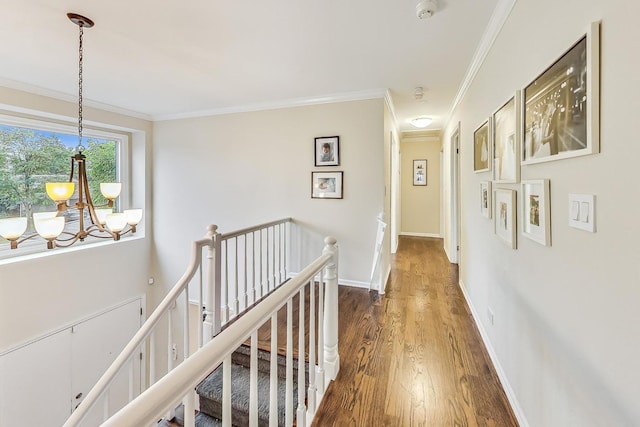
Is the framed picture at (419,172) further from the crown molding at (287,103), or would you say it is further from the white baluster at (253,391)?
the white baluster at (253,391)

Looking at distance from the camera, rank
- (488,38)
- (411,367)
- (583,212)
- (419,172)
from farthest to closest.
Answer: (419,172), (488,38), (411,367), (583,212)

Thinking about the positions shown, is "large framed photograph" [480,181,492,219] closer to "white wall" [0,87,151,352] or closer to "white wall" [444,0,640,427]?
"white wall" [444,0,640,427]

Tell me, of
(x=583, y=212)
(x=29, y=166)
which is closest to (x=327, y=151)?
(x=583, y=212)

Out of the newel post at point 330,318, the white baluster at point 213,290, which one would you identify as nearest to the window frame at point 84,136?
the white baluster at point 213,290

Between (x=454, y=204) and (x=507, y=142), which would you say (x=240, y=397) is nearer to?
(x=507, y=142)

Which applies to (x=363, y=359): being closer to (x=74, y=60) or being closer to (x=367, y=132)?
(x=367, y=132)

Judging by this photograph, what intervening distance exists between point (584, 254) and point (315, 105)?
3161 mm

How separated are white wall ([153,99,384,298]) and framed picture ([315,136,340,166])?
2.9 inches

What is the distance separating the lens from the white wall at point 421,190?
6535mm

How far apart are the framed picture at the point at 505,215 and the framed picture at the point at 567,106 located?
29 centimetres

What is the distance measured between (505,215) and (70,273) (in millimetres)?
4565

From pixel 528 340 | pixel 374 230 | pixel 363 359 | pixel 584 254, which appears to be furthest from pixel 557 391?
pixel 374 230

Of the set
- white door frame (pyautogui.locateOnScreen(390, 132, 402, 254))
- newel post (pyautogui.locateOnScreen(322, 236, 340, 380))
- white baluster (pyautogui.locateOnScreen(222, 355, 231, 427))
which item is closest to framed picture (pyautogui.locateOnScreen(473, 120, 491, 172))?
newel post (pyautogui.locateOnScreen(322, 236, 340, 380))

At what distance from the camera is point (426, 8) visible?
5.79 ft
